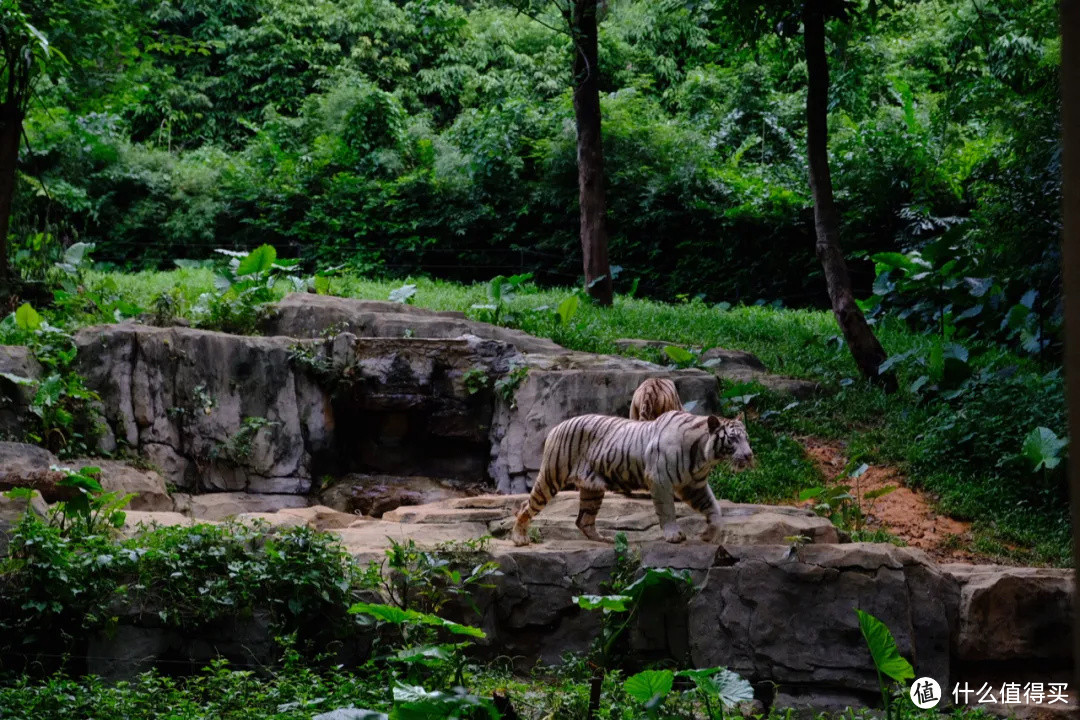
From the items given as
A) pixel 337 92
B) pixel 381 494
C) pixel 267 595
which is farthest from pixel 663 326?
pixel 337 92

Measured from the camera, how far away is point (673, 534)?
297 inches

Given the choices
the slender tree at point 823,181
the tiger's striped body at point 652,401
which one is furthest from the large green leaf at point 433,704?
the slender tree at point 823,181

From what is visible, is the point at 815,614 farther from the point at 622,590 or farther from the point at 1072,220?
the point at 1072,220

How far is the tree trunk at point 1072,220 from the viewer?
1353 mm

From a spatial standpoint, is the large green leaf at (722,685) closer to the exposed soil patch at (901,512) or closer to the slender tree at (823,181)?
the exposed soil patch at (901,512)

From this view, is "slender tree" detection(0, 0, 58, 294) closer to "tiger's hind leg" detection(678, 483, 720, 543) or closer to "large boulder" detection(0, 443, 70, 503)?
"large boulder" detection(0, 443, 70, 503)

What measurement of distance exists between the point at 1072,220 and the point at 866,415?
35.7 feet

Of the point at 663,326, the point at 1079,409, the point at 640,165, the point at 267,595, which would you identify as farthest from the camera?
the point at 640,165

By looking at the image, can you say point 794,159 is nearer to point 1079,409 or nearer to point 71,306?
point 71,306

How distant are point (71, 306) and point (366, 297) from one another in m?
4.83

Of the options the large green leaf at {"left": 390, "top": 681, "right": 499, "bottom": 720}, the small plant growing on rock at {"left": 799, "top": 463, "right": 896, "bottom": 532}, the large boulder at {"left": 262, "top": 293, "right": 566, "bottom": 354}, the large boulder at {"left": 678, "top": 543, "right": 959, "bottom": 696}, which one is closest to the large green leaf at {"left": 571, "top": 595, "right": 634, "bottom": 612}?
the large green leaf at {"left": 390, "top": 681, "right": 499, "bottom": 720}

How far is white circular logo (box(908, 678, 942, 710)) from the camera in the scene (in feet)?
20.7

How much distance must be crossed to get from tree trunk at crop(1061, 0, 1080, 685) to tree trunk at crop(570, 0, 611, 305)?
48.5 ft

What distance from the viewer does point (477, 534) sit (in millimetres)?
8617
